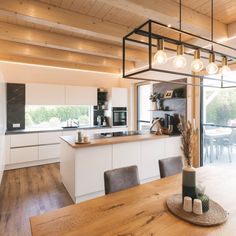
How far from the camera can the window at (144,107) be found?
18.4ft

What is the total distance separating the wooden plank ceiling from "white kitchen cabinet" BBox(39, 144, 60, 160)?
2.26 metres

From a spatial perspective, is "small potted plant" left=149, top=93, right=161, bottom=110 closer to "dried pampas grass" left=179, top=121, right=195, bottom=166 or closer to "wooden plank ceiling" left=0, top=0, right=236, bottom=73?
"wooden plank ceiling" left=0, top=0, right=236, bottom=73

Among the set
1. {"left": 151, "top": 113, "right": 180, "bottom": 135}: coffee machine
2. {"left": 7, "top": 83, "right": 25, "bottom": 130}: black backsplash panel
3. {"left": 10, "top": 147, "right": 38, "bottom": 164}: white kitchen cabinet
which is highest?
{"left": 7, "top": 83, "right": 25, "bottom": 130}: black backsplash panel

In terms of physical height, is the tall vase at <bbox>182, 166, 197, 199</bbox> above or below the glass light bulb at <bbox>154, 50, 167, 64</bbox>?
below

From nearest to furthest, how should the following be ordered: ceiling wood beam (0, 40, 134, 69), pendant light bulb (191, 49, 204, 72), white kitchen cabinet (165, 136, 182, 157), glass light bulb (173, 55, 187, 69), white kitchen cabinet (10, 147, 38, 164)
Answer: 1. glass light bulb (173, 55, 187, 69)
2. pendant light bulb (191, 49, 204, 72)
3. white kitchen cabinet (165, 136, 182, 157)
4. ceiling wood beam (0, 40, 134, 69)
5. white kitchen cabinet (10, 147, 38, 164)

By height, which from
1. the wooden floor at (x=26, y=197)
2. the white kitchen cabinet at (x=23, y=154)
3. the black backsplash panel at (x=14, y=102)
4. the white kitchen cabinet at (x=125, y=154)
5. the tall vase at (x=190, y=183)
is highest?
the black backsplash panel at (x=14, y=102)

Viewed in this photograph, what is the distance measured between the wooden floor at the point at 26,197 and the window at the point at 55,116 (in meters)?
1.49

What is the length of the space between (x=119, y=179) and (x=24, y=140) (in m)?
3.48

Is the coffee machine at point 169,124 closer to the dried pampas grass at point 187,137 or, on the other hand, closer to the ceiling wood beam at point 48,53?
the ceiling wood beam at point 48,53

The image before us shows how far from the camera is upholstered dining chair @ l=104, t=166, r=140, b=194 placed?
65.9 inches

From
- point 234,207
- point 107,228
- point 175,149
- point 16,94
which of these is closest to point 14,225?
point 107,228

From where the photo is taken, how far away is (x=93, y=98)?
5.67 m

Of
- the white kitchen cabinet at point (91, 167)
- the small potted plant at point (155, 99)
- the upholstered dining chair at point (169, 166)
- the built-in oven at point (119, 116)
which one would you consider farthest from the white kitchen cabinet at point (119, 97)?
the upholstered dining chair at point (169, 166)

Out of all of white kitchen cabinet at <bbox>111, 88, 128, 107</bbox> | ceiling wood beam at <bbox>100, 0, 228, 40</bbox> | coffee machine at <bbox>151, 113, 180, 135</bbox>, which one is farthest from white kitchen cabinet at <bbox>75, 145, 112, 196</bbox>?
white kitchen cabinet at <bbox>111, 88, 128, 107</bbox>
